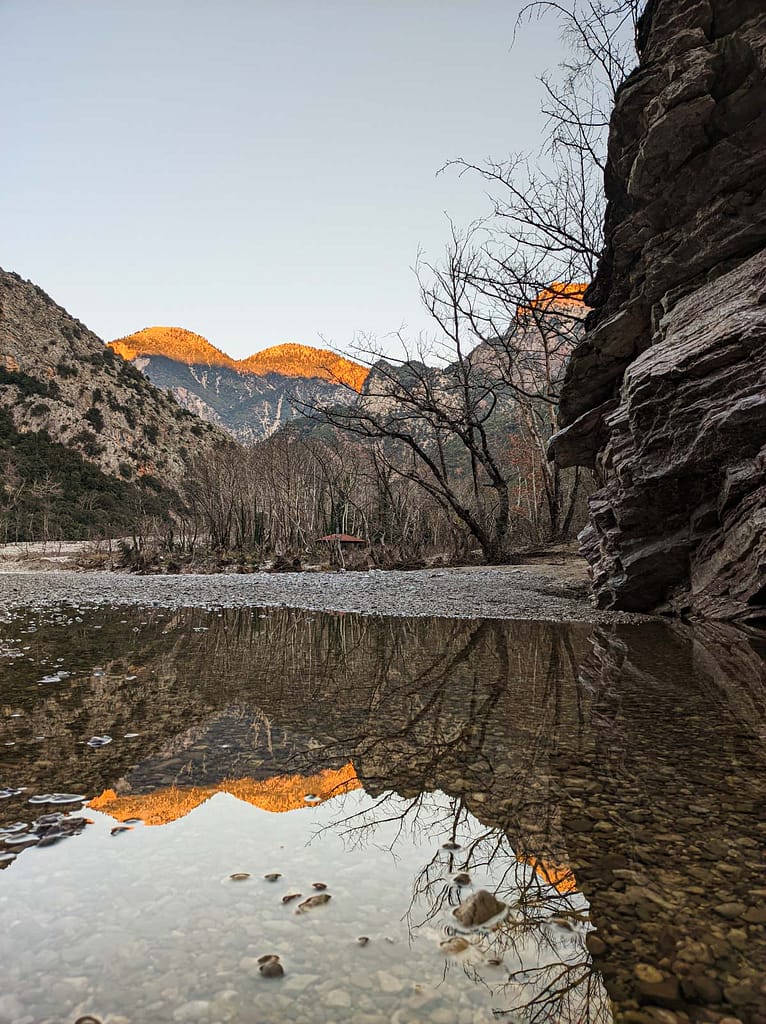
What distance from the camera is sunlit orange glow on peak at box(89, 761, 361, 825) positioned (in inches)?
92.0

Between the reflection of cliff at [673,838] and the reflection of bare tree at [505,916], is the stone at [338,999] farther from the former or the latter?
the reflection of cliff at [673,838]

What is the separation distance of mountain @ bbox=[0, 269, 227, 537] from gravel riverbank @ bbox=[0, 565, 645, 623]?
34207 millimetres

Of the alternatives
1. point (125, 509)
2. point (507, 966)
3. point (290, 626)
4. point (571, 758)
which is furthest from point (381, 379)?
point (125, 509)

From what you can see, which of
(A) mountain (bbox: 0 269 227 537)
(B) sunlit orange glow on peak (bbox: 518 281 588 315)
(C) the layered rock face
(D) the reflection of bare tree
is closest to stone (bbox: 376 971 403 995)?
(D) the reflection of bare tree

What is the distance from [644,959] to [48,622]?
9144 millimetres

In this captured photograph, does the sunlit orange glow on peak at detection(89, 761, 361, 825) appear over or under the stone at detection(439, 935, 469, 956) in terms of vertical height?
under

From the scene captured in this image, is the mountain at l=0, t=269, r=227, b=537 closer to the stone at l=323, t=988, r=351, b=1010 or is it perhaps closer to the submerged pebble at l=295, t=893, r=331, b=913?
the submerged pebble at l=295, t=893, r=331, b=913

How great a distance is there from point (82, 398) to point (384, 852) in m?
66.5

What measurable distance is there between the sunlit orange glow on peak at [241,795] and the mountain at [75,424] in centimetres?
4755

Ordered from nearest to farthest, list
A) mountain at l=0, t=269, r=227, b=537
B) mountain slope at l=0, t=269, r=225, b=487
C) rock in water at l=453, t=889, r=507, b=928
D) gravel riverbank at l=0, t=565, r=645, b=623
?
rock in water at l=453, t=889, r=507, b=928 < gravel riverbank at l=0, t=565, r=645, b=623 < mountain at l=0, t=269, r=227, b=537 < mountain slope at l=0, t=269, r=225, b=487

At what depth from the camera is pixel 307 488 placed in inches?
1264

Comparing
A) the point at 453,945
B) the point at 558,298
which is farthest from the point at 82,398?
the point at 453,945

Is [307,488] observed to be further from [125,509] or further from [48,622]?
[125,509]

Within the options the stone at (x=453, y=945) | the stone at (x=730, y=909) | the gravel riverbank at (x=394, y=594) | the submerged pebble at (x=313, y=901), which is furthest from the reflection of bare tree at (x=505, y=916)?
the gravel riverbank at (x=394, y=594)
